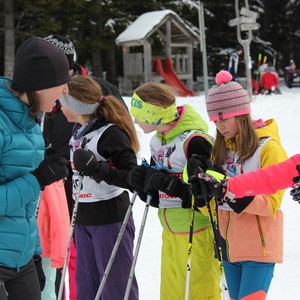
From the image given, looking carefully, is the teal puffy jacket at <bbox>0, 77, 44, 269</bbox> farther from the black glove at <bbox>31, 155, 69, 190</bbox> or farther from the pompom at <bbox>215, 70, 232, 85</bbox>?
the pompom at <bbox>215, 70, 232, 85</bbox>

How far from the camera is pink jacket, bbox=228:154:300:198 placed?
8.14ft

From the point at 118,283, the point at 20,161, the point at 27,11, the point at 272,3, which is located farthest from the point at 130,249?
the point at 272,3

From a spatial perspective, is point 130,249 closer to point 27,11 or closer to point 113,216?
point 113,216

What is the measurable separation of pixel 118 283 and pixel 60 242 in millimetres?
570

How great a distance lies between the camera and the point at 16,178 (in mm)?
2479

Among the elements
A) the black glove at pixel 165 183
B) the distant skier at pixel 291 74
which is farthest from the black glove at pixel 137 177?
the distant skier at pixel 291 74

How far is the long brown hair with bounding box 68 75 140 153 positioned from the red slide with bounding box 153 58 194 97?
51.4 feet

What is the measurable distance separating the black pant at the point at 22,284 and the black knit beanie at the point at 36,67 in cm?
89

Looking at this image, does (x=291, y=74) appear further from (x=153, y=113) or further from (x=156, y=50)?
(x=153, y=113)

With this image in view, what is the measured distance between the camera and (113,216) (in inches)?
133

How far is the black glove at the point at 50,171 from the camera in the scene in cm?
261

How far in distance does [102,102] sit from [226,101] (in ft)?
2.98

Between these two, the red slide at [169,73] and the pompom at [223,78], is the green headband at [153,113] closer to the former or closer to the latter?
the pompom at [223,78]

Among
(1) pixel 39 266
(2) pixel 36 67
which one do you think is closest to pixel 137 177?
(1) pixel 39 266
